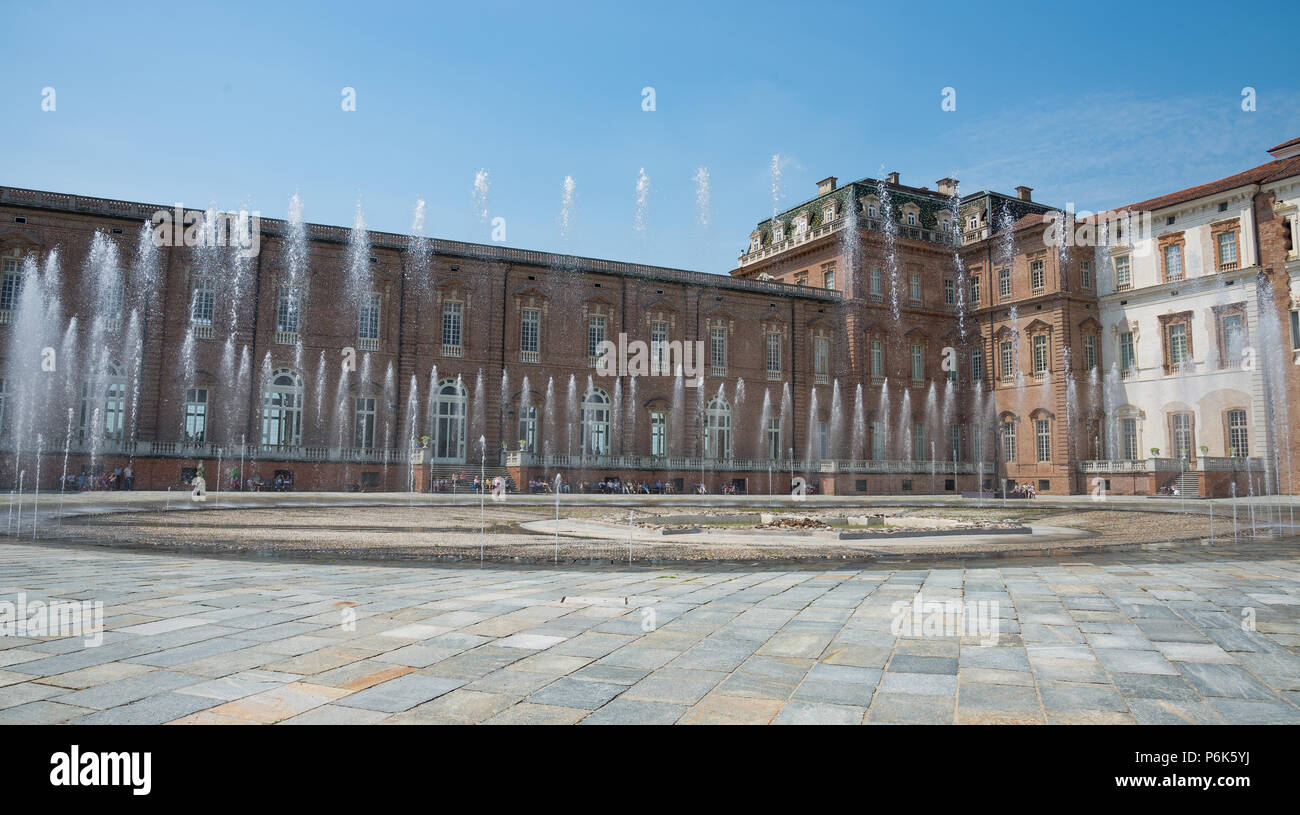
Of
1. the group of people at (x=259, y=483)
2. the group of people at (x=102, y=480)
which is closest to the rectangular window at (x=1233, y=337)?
the group of people at (x=259, y=483)

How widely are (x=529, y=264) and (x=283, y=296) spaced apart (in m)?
10.8

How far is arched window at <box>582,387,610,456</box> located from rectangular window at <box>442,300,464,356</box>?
6613mm

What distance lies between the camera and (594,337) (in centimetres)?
3872

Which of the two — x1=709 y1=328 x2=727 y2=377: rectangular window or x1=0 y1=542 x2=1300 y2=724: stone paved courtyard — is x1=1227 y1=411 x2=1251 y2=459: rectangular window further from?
x1=0 y1=542 x2=1300 y2=724: stone paved courtyard

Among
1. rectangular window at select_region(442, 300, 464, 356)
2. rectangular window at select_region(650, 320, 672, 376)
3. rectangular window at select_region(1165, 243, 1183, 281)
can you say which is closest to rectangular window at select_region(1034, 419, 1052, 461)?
rectangular window at select_region(1165, 243, 1183, 281)

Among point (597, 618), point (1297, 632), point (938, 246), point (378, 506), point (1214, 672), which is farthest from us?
point (938, 246)

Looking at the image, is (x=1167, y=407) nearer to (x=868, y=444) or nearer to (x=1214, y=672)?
(x=868, y=444)

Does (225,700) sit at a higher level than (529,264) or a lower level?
lower

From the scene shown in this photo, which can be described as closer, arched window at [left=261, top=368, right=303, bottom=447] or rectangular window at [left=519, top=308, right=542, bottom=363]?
arched window at [left=261, top=368, right=303, bottom=447]

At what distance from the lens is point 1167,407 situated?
3803 centimetres

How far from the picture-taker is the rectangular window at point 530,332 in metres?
37.2

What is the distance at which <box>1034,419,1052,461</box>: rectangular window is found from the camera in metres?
41.0
